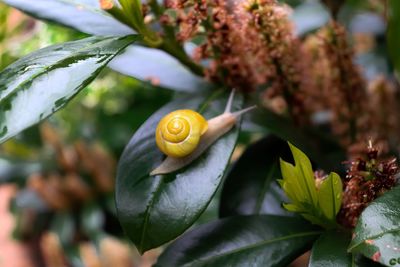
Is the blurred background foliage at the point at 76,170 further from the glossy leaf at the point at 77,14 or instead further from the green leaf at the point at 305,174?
the green leaf at the point at 305,174

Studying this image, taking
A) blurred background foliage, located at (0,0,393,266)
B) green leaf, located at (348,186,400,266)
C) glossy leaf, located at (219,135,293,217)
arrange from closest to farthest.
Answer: green leaf, located at (348,186,400,266) → glossy leaf, located at (219,135,293,217) → blurred background foliage, located at (0,0,393,266)

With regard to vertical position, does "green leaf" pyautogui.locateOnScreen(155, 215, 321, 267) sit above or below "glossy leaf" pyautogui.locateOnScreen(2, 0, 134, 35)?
below

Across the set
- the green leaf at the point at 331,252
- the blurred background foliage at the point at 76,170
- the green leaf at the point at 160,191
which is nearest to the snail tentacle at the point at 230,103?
the green leaf at the point at 160,191

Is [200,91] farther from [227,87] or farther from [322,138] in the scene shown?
[322,138]

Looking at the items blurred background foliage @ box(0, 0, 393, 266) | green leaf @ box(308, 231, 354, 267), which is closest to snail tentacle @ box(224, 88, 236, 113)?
green leaf @ box(308, 231, 354, 267)

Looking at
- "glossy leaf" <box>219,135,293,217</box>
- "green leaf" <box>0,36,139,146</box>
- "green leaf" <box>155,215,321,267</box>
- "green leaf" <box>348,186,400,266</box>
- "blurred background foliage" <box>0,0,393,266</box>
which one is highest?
"green leaf" <box>0,36,139,146</box>

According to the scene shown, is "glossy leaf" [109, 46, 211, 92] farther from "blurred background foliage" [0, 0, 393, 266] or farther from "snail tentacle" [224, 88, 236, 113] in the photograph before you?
"blurred background foliage" [0, 0, 393, 266]

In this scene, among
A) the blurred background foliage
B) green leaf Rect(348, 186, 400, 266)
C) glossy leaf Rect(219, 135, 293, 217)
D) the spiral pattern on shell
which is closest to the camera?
green leaf Rect(348, 186, 400, 266)
